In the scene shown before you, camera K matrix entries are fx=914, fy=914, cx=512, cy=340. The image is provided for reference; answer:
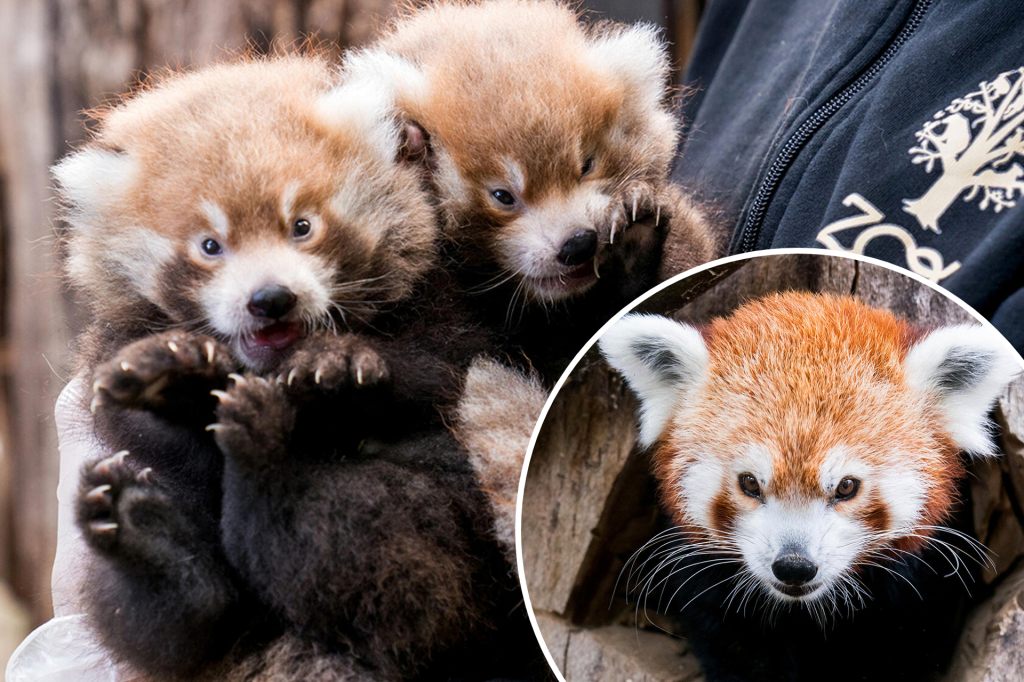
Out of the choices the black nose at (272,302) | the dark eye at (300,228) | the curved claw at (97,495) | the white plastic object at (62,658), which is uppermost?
the dark eye at (300,228)

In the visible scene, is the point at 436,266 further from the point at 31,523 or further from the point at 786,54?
the point at 31,523

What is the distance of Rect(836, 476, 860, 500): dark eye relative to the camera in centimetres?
107

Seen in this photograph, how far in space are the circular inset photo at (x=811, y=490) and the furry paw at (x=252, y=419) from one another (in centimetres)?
46

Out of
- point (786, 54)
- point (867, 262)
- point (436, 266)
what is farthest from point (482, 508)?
point (786, 54)

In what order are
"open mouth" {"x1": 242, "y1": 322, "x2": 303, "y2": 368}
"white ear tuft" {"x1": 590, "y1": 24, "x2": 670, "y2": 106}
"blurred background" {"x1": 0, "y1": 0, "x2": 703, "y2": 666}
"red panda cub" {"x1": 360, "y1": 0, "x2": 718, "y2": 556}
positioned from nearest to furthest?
1. "open mouth" {"x1": 242, "y1": 322, "x2": 303, "y2": 368}
2. "red panda cub" {"x1": 360, "y1": 0, "x2": 718, "y2": 556}
3. "white ear tuft" {"x1": 590, "y1": 24, "x2": 670, "y2": 106}
4. "blurred background" {"x1": 0, "y1": 0, "x2": 703, "y2": 666}

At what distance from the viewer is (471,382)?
148 centimetres

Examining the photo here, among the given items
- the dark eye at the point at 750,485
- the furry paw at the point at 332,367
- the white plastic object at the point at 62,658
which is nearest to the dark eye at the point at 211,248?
the furry paw at the point at 332,367

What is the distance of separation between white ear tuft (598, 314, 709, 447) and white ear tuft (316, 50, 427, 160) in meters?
0.75

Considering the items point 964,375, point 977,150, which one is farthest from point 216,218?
point 977,150

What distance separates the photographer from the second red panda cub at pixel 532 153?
1.72m

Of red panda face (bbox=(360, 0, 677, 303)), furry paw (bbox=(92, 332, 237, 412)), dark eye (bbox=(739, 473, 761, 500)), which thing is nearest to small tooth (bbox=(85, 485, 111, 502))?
furry paw (bbox=(92, 332, 237, 412))

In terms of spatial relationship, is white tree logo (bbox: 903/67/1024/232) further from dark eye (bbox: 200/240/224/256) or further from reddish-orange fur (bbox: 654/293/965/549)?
dark eye (bbox: 200/240/224/256)

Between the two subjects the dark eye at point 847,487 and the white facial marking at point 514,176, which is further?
the white facial marking at point 514,176

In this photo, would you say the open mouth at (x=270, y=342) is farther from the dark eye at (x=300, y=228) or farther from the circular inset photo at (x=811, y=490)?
the circular inset photo at (x=811, y=490)
